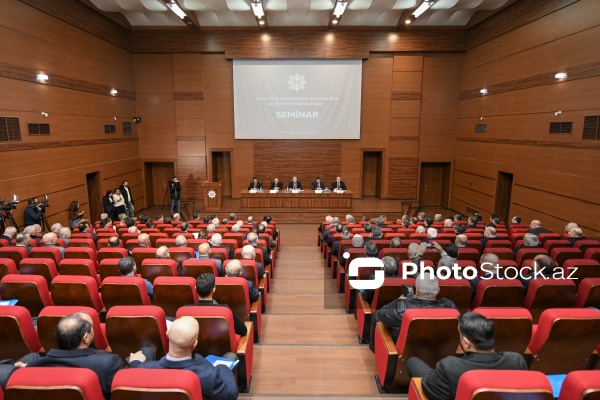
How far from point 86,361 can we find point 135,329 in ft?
1.63

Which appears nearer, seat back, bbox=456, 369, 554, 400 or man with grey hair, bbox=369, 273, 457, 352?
seat back, bbox=456, 369, 554, 400

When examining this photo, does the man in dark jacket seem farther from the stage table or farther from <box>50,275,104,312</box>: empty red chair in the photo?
the stage table

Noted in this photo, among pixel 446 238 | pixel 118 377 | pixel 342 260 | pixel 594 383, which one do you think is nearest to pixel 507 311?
pixel 594 383

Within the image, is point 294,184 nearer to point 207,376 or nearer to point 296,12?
point 296,12

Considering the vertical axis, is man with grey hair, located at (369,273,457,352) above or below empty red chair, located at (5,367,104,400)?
below

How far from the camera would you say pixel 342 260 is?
17.7 feet

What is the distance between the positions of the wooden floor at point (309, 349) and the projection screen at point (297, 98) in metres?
7.63

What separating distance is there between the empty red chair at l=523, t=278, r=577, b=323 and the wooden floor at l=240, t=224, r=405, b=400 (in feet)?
5.06

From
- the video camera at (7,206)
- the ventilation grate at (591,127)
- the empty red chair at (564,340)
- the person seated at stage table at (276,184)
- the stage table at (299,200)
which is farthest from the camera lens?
the person seated at stage table at (276,184)

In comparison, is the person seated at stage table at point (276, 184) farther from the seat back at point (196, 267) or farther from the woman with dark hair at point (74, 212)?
the seat back at point (196, 267)

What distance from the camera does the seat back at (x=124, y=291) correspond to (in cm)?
316

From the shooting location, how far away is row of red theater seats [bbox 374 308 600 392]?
246 centimetres

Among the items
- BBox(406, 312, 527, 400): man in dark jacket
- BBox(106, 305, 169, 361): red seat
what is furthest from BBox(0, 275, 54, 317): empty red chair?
BBox(406, 312, 527, 400): man in dark jacket

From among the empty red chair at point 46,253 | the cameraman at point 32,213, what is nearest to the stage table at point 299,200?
the cameraman at point 32,213
